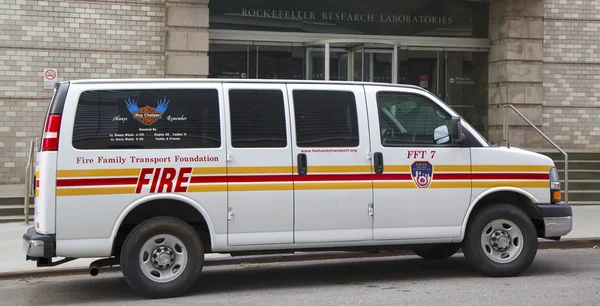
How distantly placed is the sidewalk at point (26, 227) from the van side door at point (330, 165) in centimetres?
241

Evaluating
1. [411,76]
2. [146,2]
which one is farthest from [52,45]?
[411,76]

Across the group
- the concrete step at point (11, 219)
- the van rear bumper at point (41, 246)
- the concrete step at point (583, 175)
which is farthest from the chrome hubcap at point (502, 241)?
the concrete step at point (583, 175)

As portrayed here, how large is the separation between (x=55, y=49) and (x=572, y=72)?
39.4ft

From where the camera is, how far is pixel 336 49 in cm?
1794

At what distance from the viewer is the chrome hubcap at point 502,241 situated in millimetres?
8164

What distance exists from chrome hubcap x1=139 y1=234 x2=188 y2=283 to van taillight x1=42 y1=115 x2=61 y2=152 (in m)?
1.26

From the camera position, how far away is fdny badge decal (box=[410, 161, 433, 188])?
7.87 meters

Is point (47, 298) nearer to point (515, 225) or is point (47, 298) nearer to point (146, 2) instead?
point (515, 225)

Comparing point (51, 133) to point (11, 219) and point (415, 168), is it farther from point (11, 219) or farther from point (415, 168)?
point (11, 219)

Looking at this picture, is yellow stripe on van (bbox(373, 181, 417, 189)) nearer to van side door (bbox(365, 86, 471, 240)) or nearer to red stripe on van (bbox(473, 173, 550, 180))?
van side door (bbox(365, 86, 471, 240))

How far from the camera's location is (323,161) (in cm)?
762

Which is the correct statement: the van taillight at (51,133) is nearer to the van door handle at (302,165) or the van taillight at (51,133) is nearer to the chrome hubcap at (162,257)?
the chrome hubcap at (162,257)

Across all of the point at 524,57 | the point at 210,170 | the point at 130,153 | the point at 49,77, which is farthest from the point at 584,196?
the point at 49,77

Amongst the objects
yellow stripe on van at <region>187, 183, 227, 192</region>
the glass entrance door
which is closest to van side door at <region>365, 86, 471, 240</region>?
yellow stripe on van at <region>187, 183, 227, 192</region>
